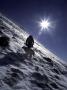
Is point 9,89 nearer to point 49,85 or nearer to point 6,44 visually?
point 49,85

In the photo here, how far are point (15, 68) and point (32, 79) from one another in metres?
2.46

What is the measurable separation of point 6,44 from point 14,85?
39.3 feet

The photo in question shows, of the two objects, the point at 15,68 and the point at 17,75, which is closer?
the point at 17,75

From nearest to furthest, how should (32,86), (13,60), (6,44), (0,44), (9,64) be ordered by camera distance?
(32,86), (9,64), (13,60), (0,44), (6,44)

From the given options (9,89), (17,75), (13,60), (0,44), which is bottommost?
(9,89)

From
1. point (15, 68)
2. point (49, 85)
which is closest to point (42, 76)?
point (49, 85)

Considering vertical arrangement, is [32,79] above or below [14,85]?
above

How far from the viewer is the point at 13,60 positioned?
72.5ft

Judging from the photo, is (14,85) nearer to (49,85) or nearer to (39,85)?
(39,85)

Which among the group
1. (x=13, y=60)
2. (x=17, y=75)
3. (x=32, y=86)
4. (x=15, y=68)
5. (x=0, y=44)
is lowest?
(x=32, y=86)

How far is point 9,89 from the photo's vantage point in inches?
574

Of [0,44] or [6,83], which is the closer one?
[6,83]

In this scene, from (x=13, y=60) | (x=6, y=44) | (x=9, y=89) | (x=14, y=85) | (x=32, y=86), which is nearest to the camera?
(x=9, y=89)

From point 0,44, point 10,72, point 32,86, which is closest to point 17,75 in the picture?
point 10,72
